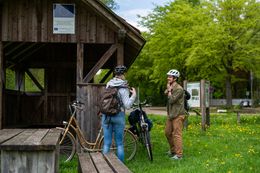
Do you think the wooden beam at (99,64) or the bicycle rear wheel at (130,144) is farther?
the wooden beam at (99,64)

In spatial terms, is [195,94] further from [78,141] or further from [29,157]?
[29,157]

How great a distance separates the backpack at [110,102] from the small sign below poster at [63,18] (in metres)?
3.68

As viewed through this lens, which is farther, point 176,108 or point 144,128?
point 176,108

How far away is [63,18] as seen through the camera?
40.6 ft

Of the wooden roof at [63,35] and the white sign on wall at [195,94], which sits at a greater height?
the wooden roof at [63,35]

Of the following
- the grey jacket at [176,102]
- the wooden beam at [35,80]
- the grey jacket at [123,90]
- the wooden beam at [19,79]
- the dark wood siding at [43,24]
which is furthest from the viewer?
the wooden beam at [35,80]

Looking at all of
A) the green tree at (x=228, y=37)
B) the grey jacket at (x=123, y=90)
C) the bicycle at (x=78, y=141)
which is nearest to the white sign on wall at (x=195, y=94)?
the bicycle at (x=78, y=141)

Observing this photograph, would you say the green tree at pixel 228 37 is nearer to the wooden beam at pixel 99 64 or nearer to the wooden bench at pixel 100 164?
the wooden beam at pixel 99 64

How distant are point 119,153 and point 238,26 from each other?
32868 mm

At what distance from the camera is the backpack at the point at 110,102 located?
8938 mm

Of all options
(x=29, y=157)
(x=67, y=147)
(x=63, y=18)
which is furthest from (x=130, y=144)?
(x=29, y=157)

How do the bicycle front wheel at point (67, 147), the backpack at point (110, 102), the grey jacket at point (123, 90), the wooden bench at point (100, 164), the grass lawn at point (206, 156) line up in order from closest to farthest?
the wooden bench at point (100, 164) < the backpack at point (110, 102) < the grey jacket at point (123, 90) < the grass lawn at point (206, 156) < the bicycle front wheel at point (67, 147)

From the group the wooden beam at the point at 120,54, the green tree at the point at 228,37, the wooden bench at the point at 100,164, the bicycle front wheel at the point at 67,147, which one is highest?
the green tree at the point at 228,37

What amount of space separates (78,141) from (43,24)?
3.11 metres
